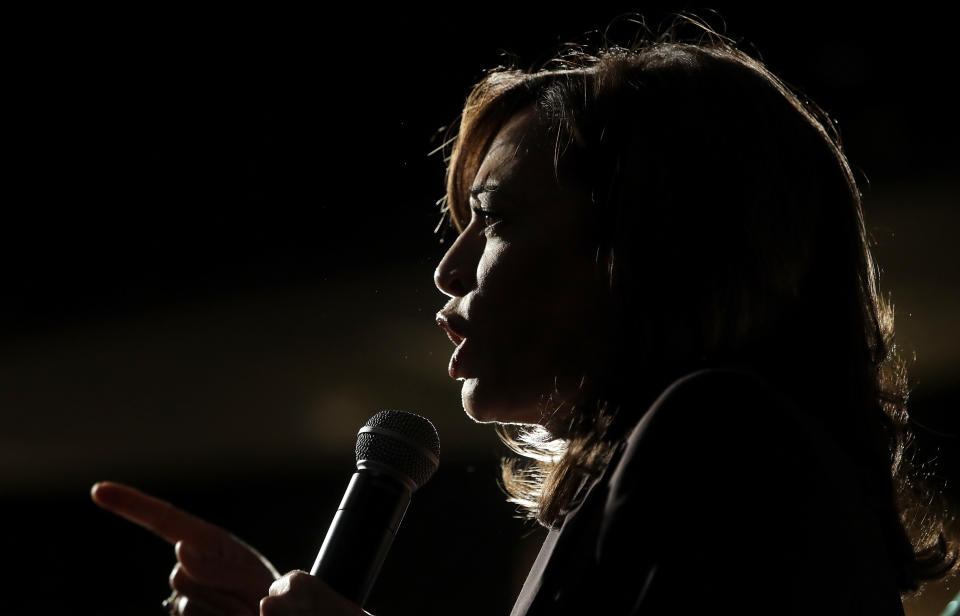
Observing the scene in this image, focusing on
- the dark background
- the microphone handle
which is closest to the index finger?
the microphone handle

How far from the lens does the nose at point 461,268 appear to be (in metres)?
1.08

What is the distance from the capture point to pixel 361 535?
869 millimetres

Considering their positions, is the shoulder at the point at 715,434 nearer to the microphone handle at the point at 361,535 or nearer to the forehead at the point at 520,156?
the microphone handle at the point at 361,535

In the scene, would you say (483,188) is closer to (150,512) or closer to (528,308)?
(528,308)

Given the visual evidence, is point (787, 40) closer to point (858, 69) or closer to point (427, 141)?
point (858, 69)

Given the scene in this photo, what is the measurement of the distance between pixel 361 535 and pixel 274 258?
1.80 m

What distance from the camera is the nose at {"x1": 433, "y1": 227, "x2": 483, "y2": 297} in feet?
3.55

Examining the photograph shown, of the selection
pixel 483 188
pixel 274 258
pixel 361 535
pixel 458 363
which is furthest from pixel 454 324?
pixel 274 258

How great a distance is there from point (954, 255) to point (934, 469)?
502 millimetres

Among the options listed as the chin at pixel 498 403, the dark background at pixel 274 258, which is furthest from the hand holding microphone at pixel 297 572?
the dark background at pixel 274 258

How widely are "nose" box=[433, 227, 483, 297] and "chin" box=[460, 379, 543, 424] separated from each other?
0.11 meters

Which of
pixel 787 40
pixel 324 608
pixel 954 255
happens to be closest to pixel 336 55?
pixel 787 40

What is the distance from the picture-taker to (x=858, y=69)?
2270mm

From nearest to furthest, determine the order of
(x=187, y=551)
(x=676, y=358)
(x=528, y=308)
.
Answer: (x=187, y=551)
(x=676, y=358)
(x=528, y=308)
